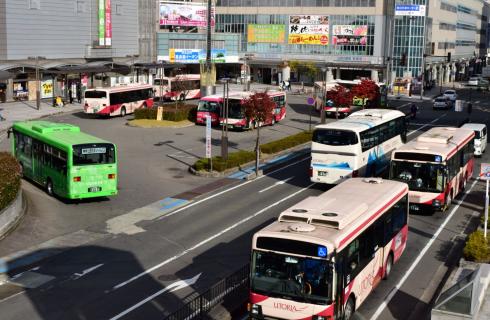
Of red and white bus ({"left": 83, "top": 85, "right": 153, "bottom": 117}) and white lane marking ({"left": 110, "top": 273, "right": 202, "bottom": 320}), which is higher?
red and white bus ({"left": 83, "top": 85, "right": 153, "bottom": 117})

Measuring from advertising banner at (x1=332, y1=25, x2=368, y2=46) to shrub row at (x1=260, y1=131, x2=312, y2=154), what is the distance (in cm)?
6146

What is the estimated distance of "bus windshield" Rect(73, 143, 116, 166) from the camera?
3014cm

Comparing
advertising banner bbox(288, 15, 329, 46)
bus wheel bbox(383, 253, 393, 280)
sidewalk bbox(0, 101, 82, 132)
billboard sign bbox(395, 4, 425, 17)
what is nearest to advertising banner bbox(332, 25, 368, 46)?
advertising banner bbox(288, 15, 329, 46)

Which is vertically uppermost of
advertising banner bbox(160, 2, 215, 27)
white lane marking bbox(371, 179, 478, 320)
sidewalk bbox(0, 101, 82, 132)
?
advertising banner bbox(160, 2, 215, 27)

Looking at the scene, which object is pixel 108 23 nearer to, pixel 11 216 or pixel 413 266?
pixel 11 216

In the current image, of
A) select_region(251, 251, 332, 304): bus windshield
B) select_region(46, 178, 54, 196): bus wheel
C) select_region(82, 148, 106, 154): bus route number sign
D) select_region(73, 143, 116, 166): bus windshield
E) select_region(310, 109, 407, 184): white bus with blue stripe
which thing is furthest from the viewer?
select_region(310, 109, 407, 184): white bus with blue stripe

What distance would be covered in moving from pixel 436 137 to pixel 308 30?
8427 cm

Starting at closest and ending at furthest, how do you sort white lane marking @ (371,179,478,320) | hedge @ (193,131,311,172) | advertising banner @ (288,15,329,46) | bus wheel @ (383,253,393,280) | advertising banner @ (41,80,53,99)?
white lane marking @ (371,179,478,320) → bus wheel @ (383,253,393,280) → hedge @ (193,131,311,172) → advertising banner @ (41,80,53,99) → advertising banner @ (288,15,329,46)

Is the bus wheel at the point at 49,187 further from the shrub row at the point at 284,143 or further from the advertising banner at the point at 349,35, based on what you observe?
the advertising banner at the point at 349,35

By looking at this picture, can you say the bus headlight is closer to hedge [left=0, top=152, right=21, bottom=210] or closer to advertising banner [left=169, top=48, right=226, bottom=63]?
hedge [left=0, top=152, right=21, bottom=210]

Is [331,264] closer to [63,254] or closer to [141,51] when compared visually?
[63,254]

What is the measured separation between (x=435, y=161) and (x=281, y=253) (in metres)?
15.1

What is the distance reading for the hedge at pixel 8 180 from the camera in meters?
26.2

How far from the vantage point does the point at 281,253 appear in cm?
1593
